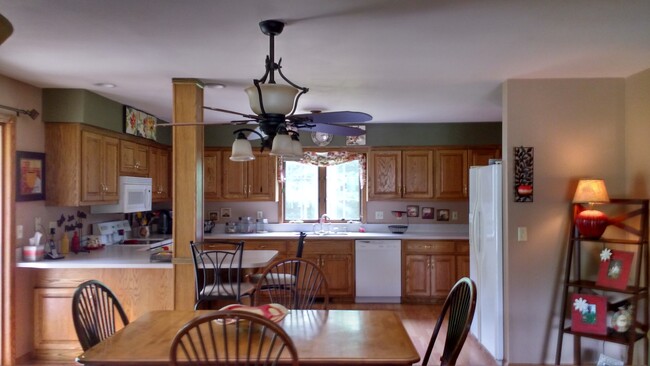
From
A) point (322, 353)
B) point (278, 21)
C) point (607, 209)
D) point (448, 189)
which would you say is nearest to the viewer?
point (322, 353)

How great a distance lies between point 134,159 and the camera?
4.62 m

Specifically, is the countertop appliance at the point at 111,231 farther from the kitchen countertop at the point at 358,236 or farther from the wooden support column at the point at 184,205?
the wooden support column at the point at 184,205

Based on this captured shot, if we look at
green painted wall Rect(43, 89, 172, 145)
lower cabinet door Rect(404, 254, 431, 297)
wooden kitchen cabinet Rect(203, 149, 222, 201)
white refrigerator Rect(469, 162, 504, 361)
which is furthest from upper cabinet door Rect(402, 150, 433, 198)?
green painted wall Rect(43, 89, 172, 145)

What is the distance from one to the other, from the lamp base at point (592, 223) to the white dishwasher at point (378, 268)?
2.32 meters

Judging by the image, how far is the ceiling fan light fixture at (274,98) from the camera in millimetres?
1886

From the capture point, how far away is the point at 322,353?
68.9 inches

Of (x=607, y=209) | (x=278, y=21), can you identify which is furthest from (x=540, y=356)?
(x=278, y=21)

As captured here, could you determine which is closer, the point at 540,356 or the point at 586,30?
the point at 586,30

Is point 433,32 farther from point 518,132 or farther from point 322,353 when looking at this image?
point 322,353

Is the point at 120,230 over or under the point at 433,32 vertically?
under

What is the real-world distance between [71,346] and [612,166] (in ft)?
14.4

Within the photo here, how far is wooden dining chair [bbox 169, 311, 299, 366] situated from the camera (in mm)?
1528

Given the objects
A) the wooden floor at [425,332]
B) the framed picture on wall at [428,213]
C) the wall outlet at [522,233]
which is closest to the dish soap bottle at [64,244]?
the wooden floor at [425,332]

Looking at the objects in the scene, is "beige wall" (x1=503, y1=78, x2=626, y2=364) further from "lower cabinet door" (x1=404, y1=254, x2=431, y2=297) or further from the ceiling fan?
the ceiling fan
